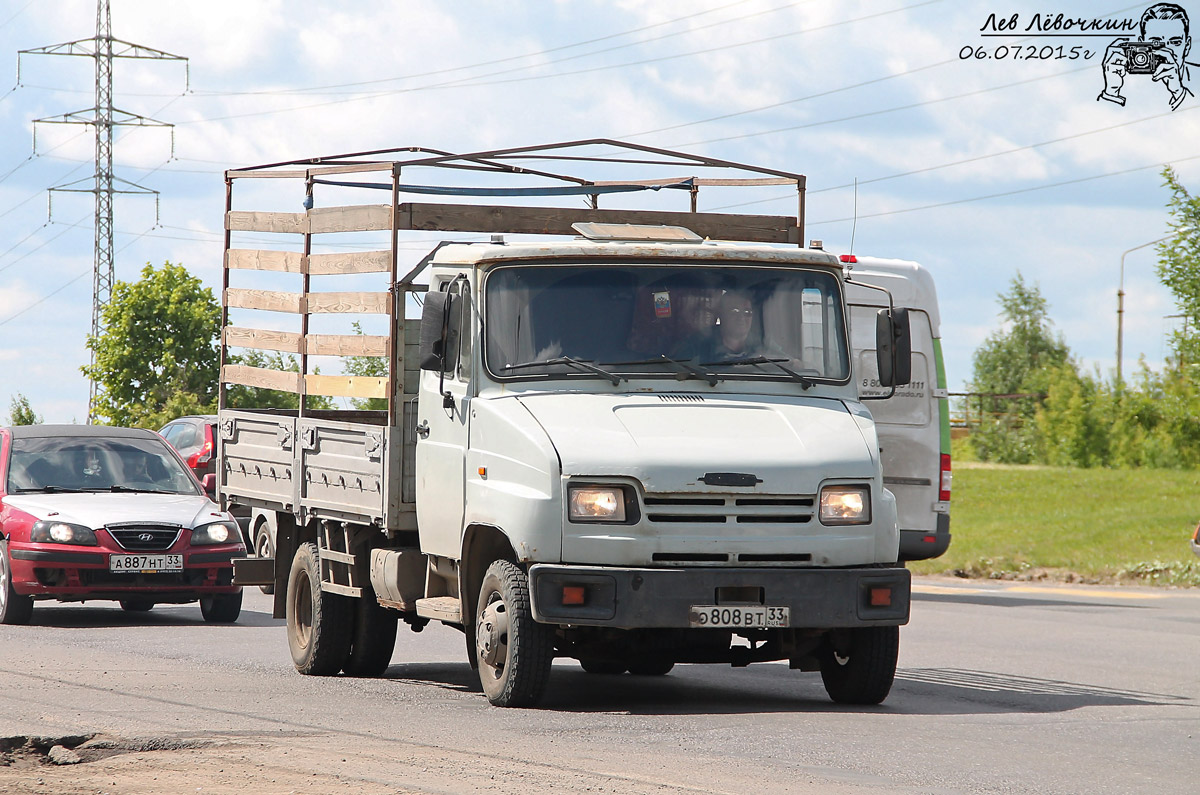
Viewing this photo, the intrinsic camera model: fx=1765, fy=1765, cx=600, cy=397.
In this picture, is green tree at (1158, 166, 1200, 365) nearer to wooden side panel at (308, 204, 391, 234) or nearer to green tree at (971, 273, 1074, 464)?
wooden side panel at (308, 204, 391, 234)

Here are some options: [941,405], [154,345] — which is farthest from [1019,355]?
[941,405]

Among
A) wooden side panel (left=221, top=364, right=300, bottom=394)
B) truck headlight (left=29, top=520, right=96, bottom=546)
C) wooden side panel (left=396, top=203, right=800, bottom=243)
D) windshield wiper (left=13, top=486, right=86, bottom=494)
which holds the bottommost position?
truck headlight (left=29, top=520, right=96, bottom=546)

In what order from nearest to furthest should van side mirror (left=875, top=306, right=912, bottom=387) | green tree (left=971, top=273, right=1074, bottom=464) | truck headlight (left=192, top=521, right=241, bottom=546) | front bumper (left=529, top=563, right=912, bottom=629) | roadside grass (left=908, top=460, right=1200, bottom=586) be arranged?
front bumper (left=529, top=563, right=912, bottom=629), van side mirror (left=875, top=306, right=912, bottom=387), truck headlight (left=192, top=521, right=241, bottom=546), roadside grass (left=908, top=460, right=1200, bottom=586), green tree (left=971, top=273, right=1074, bottom=464)

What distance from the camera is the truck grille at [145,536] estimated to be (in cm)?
1488

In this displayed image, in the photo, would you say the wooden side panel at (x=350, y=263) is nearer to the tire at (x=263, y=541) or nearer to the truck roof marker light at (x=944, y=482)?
the tire at (x=263, y=541)

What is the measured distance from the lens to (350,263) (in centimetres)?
1121

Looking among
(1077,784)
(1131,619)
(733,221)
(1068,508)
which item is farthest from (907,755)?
(1068,508)

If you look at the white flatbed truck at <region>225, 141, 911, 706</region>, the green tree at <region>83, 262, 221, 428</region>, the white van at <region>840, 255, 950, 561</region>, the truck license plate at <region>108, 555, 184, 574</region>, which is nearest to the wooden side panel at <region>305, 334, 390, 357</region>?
the white flatbed truck at <region>225, 141, 911, 706</region>

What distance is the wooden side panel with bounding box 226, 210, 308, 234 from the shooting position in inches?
479

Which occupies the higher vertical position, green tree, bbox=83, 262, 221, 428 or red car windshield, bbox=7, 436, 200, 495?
green tree, bbox=83, 262, 221, 428

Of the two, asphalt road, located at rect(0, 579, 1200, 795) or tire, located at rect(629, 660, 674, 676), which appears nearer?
asphalt road, located at rect(0, 579, 1200, 795)

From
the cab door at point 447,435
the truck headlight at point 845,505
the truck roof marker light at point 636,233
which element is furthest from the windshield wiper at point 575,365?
the truck headlight at point 845,505

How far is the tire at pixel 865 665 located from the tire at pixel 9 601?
313 inches

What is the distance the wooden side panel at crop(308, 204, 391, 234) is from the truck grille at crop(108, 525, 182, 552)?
419 cm
